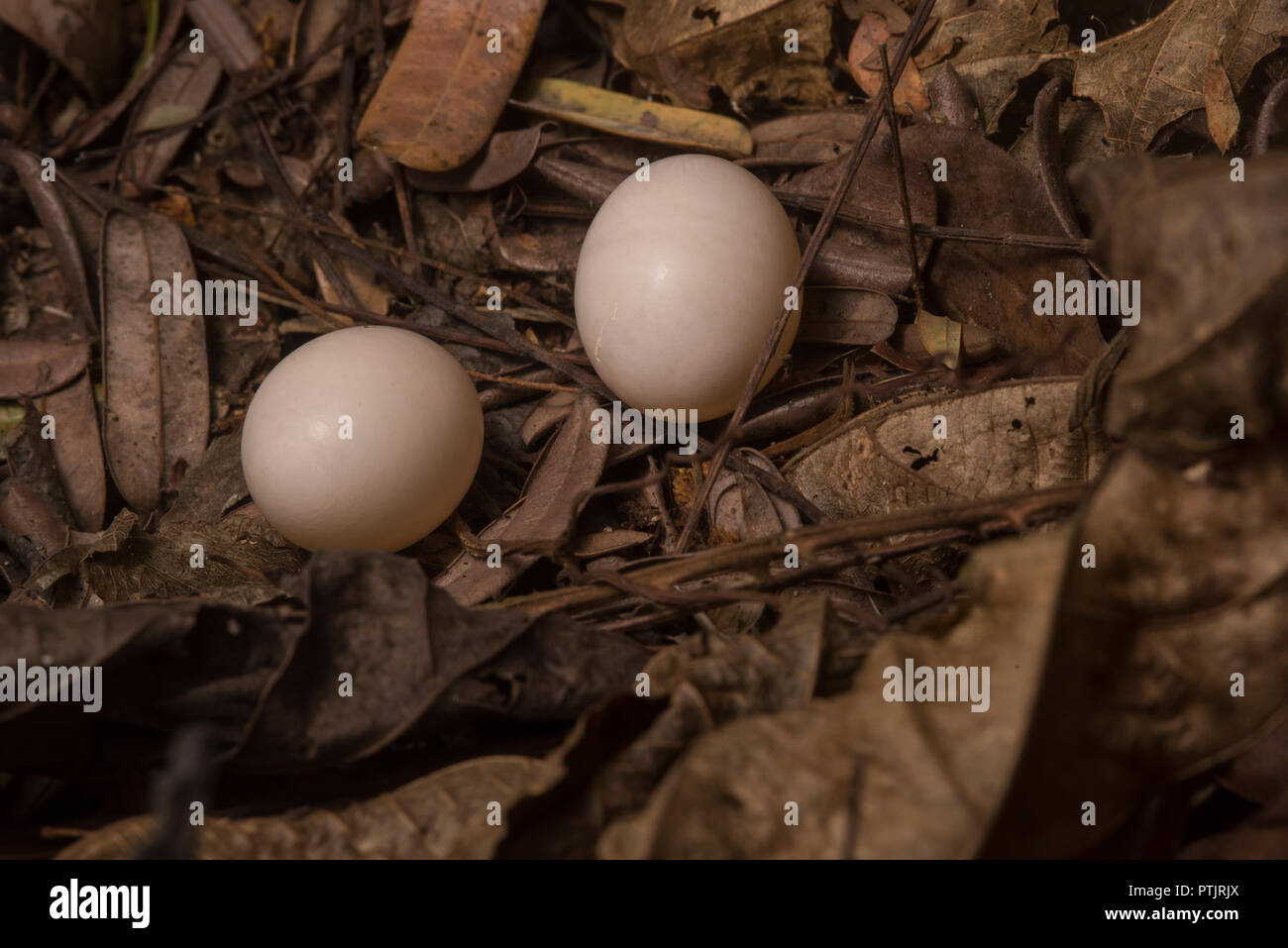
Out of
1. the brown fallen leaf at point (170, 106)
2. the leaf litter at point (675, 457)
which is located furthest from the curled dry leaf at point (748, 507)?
the brown fallen leaf at point (170, 106)

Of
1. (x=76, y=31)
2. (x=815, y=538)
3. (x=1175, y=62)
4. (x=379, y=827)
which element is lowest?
(x=379, y=827)

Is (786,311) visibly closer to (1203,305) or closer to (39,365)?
(1203,305)

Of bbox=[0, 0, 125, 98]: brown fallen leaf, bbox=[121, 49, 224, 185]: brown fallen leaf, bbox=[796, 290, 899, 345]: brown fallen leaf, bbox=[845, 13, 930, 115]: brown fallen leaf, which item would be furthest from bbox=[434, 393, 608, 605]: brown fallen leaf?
bbox=[0, 0, 125, 98]: brown fallen leaf

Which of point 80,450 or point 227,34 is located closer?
point 80,450

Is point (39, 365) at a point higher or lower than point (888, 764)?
higher

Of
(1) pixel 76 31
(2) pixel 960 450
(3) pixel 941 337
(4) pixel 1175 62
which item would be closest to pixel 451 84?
(1) pixel 76 31

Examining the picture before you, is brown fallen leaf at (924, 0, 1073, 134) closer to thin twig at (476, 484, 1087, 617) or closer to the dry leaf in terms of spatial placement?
the dry leaf
